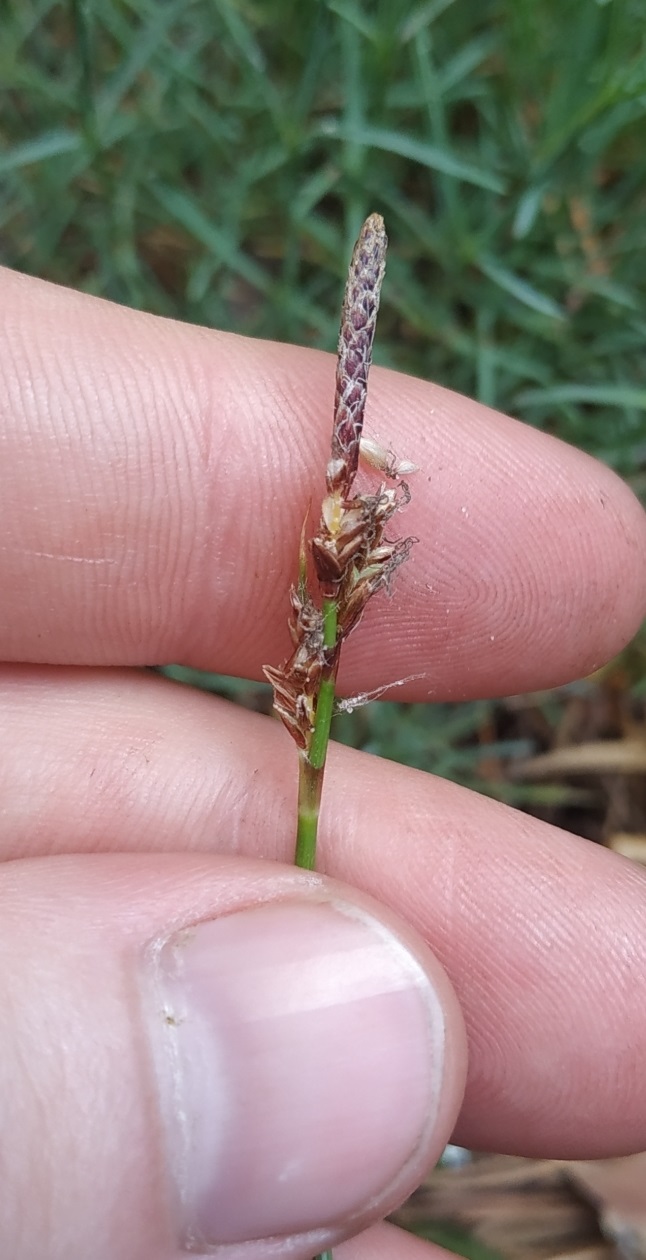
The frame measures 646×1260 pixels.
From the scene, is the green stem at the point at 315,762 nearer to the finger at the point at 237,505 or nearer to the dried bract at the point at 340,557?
the dried bract at the point at 340,557

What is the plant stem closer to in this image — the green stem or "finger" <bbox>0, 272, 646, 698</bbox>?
the green stem

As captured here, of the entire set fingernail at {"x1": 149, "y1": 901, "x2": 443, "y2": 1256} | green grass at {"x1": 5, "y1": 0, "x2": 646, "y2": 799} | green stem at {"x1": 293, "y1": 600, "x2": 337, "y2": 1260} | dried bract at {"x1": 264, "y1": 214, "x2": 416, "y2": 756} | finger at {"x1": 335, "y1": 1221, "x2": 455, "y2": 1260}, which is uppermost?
green grass at {"x1": 5, "y1": 0, "x2": 646, "y2": 799}

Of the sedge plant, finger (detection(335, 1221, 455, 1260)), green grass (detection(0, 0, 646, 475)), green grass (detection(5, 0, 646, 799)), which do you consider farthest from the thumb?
green grass (detection(0, 0, 646, 475))

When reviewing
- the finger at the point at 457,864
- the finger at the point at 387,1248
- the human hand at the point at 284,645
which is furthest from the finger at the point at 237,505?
the finger at the point at 387,1248

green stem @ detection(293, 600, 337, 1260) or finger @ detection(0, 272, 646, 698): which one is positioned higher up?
finger @ detection(0, 272, 646, 698)

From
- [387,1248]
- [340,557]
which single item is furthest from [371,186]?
Result: [387,1248]

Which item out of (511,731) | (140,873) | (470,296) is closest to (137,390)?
(140,873)

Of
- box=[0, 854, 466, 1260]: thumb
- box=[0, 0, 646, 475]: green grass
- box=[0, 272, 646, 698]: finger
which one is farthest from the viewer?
box=[0, 0, 646, 475]: green grass

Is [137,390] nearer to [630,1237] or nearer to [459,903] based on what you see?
[459,903]

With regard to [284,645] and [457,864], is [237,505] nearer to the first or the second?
[284,645]
